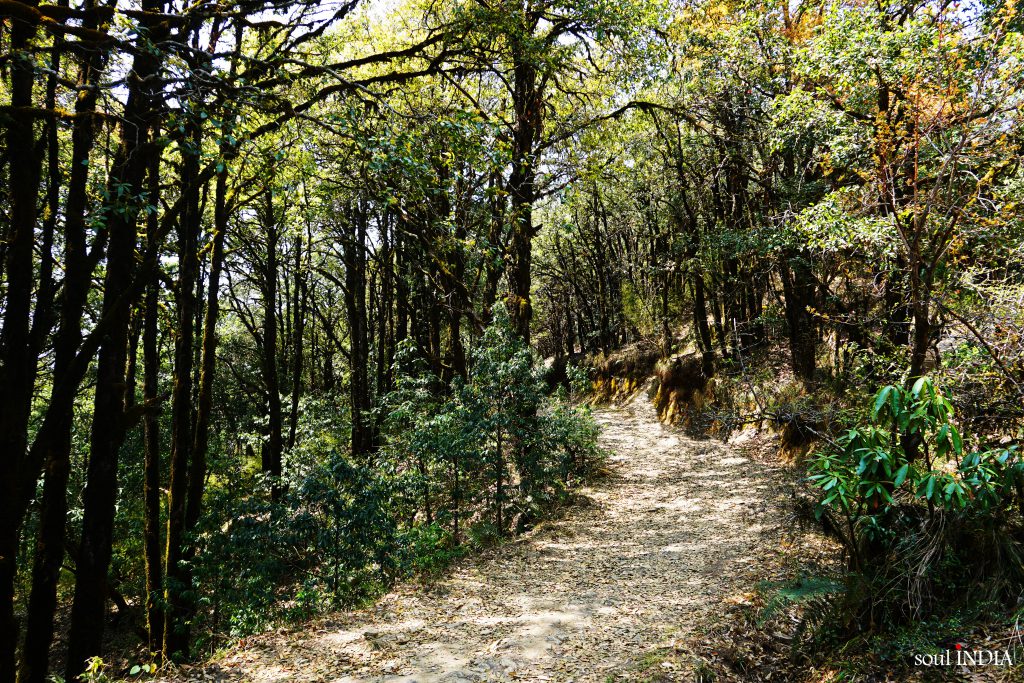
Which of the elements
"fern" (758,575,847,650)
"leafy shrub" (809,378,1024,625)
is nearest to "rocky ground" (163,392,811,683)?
"fern" (758,575,847,650)

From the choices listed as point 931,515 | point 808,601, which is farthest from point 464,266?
point 931,515

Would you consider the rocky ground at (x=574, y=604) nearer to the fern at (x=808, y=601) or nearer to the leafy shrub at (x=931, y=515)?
the fern at (x=808, y=601)

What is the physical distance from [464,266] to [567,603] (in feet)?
26.6

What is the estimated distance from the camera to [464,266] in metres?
12.6

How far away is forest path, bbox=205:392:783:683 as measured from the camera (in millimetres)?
4992

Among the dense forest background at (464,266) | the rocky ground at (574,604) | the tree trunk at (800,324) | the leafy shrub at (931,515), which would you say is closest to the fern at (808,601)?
the dense forest background at (464,266)

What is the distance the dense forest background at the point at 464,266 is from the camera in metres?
4.73

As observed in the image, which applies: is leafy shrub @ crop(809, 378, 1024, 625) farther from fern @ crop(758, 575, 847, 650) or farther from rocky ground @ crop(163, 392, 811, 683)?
rocky ground @ crop(163, 392, 811, 683)

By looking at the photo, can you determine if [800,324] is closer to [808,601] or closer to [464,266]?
[464,266]

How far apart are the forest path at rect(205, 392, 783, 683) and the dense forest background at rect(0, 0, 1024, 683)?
114cm

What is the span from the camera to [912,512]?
4801 millimetres

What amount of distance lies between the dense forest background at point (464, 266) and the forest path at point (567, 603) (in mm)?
1139

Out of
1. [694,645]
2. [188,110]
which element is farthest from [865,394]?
[188,110]

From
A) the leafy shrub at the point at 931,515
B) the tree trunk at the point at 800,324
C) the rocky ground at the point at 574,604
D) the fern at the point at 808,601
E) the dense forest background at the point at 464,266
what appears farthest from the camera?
the tree trunk at the point at 800,324
